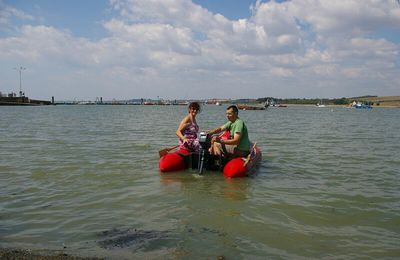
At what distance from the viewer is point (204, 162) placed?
11.5 meters

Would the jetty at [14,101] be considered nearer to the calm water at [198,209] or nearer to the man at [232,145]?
the calm water at [198,209]

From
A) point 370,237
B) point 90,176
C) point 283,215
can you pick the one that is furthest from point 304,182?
point 90,176

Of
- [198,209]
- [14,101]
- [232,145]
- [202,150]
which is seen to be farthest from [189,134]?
[14,101]

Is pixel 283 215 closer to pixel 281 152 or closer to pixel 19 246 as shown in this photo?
pixel 19 246

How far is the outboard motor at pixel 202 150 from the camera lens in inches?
430

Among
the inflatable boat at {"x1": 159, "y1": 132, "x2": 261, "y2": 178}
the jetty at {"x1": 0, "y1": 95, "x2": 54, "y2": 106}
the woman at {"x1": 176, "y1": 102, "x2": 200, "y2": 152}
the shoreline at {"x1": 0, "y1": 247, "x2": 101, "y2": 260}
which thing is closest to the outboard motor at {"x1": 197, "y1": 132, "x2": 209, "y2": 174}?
the inflatable boat at {"x1": 159, "y1": 132, "x2": 261, "y2": 178}

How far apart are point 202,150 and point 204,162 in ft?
1.53

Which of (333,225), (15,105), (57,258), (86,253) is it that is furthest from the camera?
(15,105)

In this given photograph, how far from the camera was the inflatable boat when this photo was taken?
10992 millimetres

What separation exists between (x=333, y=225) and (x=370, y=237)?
734 millimetres

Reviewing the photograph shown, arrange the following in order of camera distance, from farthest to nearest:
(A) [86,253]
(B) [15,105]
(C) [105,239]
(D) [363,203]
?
(B) [15,105]
(D) [363,203]
(C) [105,239]
(A) [86,253]

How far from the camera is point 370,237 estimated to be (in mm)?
6699

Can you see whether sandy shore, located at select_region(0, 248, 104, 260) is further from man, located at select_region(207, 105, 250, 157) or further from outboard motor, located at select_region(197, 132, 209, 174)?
man, located at select_region(207, 105, 250, 157)

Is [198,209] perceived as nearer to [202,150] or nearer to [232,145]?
[202,150]
